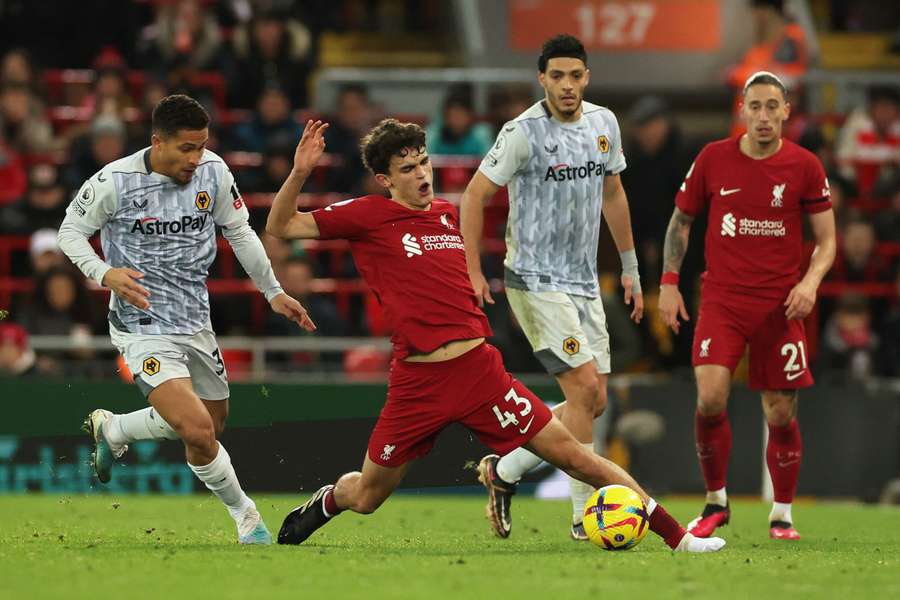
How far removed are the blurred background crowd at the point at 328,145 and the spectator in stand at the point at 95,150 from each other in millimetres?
23

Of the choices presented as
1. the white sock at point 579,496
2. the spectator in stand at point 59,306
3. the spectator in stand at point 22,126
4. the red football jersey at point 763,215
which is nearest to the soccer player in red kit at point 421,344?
the white sock at point 579,496

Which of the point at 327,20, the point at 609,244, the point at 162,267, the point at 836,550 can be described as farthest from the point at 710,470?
the point at 327,20

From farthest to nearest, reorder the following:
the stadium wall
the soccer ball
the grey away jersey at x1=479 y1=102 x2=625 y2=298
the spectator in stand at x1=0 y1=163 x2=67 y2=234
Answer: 1. the spectator in stand at x1=0 y1=163 x2=67 y2=234
2. the stadium wall
3. the grey away jersey at x1=479 y1=102 x2=625 y2=298
4. the soccer ball

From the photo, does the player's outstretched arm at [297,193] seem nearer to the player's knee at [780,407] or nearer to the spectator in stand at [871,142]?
the player's knee at [780,407]

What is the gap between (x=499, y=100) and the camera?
765 inches

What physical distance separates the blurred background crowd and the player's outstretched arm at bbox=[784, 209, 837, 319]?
17.4 feet

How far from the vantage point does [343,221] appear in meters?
8.50

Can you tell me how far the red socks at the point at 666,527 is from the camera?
845 centimetres

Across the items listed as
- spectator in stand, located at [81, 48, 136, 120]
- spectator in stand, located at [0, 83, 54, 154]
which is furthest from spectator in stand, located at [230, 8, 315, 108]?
spectator in stand, located at [0, 83, 54, 154]

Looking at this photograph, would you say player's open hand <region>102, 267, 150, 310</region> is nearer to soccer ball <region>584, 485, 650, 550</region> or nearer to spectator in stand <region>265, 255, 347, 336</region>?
soccer ball <region>584, 485, 650, 550</region>

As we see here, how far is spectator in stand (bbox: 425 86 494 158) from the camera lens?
18406 mm

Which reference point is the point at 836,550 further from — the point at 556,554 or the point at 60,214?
the point at 60,214

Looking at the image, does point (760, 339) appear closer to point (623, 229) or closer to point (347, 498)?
point (623, 229)

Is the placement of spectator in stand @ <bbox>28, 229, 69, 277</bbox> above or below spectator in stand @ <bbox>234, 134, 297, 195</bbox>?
below
